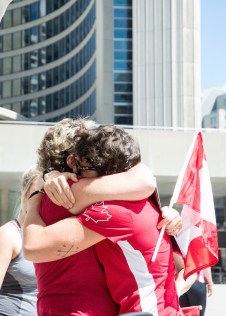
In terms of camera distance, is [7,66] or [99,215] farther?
[7,66]

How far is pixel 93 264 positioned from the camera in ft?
8.04

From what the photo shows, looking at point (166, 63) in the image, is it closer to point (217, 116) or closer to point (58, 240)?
point (58, 240)

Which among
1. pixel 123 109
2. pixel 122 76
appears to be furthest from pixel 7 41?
pixel 123 109

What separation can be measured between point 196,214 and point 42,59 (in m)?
78.2

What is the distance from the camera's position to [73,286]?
2.42m

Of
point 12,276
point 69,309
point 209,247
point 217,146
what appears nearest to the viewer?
point 69,309

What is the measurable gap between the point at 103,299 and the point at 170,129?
30.1 m

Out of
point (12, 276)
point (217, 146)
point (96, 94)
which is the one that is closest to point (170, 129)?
point (217, 146)

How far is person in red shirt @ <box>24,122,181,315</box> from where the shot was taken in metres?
2.38

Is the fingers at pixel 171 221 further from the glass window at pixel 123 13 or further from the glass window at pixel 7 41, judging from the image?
the glass window at pixel 7 41

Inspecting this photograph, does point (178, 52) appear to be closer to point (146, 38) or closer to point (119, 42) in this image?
point (146, 38)

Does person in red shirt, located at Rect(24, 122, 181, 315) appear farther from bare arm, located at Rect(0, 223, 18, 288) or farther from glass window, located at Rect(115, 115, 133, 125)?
glass window, located at Rect(115, 115, 133, 125)

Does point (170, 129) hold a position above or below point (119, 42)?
below

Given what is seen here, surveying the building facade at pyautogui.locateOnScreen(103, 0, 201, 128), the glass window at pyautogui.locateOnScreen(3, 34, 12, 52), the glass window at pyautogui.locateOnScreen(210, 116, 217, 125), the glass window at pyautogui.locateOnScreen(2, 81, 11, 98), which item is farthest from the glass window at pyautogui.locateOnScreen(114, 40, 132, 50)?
the glass window at pyautogui.locateOnScreen(210, 116, 217, 125)
